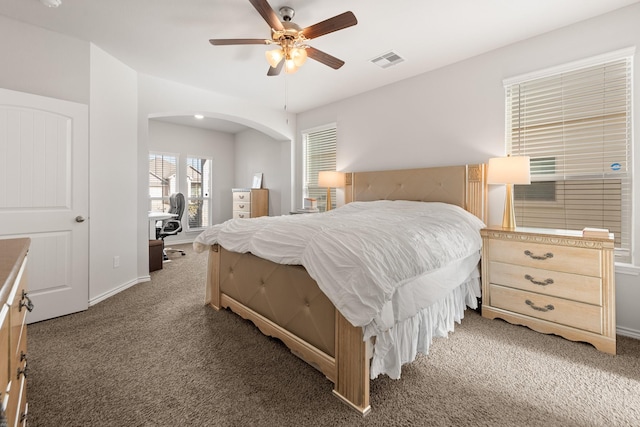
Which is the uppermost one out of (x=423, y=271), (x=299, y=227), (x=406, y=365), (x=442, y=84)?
(x=442, y=84)

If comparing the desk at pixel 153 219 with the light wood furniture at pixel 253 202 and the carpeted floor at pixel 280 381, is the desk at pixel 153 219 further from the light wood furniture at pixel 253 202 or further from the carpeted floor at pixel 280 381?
the carpeted floor at pixel 280 381

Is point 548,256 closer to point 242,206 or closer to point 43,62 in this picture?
point 43,62

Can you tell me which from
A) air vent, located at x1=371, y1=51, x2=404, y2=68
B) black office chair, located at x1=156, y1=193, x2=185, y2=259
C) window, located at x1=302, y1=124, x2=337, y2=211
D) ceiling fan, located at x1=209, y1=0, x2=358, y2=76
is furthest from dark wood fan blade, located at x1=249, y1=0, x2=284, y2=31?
A: black office chair, located at x1=156, y1=193, x2=185, y2=259

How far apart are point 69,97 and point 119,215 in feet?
4.31

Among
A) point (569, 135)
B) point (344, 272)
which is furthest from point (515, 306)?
point (344, 272)

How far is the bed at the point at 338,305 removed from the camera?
1490 millimetres

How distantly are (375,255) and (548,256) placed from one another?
5.72ft

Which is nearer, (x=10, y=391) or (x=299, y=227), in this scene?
(x=10, y=391)

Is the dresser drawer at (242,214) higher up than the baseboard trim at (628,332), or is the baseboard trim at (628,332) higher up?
the dresser drawer at (242,214)

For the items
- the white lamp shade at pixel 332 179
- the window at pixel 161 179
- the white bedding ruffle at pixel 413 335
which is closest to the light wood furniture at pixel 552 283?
the white bedding ruffle at pixel 413 335

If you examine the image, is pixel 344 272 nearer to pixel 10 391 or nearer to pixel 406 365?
pixel 406 365

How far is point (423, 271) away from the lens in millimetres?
1785

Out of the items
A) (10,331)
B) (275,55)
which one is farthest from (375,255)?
(275,55)

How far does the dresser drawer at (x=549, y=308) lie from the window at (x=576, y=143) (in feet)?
2.38
